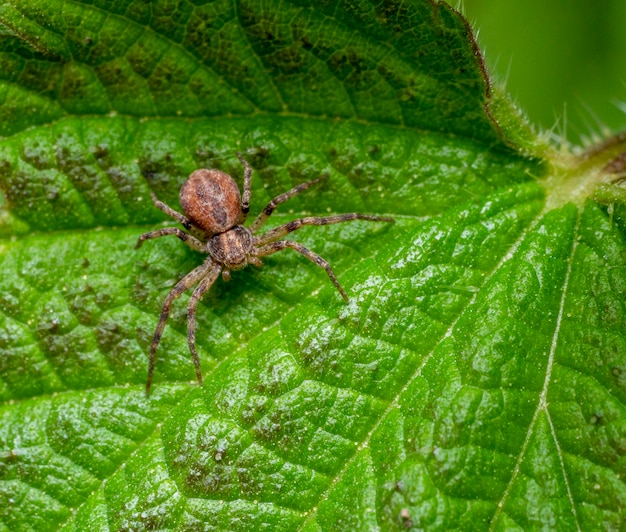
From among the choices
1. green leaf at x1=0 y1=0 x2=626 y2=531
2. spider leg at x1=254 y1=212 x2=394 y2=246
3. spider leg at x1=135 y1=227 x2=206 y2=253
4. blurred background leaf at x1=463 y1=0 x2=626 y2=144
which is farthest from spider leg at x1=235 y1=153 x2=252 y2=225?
blurred background leaf at x1=463 y1=0 x2=626 y2=144

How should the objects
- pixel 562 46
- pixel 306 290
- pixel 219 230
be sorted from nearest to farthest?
pixel 306 290 → pixel 219 230 → pixel 562 46

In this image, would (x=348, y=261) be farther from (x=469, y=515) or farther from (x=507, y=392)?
(x=469, y=515)

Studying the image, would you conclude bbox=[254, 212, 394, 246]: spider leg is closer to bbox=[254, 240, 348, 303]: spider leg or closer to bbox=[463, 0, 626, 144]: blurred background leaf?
bbox=[254, 240, 348, 303]: spider leg

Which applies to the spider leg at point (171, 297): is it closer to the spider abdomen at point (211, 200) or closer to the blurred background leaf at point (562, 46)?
the spider abdomen at point (211, 200)

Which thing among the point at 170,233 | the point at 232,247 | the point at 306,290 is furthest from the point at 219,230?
the point at 306,290

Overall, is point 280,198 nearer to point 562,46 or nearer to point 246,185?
point 246,185

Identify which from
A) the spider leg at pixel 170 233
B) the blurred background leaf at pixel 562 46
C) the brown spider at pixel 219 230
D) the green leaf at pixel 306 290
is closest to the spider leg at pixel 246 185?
the brown spider at pixel 219 230
